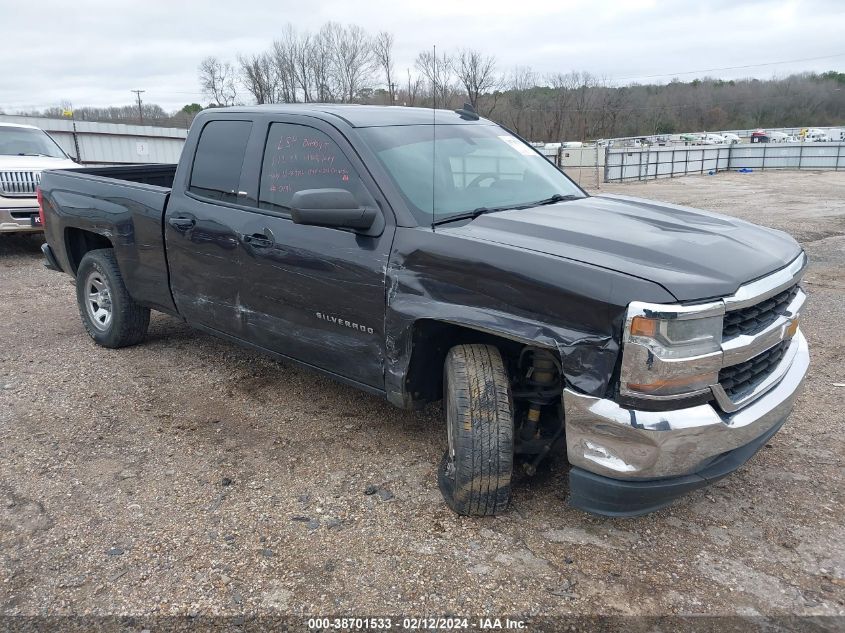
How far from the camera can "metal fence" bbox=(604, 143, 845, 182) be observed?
99.1 ft

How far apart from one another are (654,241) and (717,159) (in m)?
36.3

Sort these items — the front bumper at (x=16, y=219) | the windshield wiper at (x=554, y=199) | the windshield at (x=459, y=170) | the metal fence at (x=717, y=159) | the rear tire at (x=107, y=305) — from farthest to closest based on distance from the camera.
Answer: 1. the metal fence at (x=717, y=159)
2. the front bumper at (x=16, y=219)
3. the rear tire at (x=107, y=305)
4. the windshield wiper at (x=554, y=199)
5. the windshield at (x=459, y=170)

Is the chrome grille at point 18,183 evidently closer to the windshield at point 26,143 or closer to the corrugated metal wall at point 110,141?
the windshield at point 26,143

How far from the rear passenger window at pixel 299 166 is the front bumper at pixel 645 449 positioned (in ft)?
5.33

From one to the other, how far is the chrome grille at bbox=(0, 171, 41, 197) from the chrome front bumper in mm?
9056

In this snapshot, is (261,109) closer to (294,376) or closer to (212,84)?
(294,376)

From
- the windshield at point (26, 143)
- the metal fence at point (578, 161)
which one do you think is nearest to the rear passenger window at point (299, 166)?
the windshield at point (26, 143)

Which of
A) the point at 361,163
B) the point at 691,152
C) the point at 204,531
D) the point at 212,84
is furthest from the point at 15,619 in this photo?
the point at 212,84

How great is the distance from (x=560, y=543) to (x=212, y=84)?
234 ft

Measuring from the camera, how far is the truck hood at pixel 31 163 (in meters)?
9.41

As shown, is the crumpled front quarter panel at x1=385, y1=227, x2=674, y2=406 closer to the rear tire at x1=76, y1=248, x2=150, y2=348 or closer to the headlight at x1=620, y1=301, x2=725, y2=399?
the headlight at x1=620, y1=301, x2=725, y2=399

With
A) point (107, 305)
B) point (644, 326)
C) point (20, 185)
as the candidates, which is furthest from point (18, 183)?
point (644, 326)

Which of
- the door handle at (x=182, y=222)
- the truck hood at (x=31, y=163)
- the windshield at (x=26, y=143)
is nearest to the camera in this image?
the door handle at (x=182, y=222)

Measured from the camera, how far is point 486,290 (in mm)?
2830
